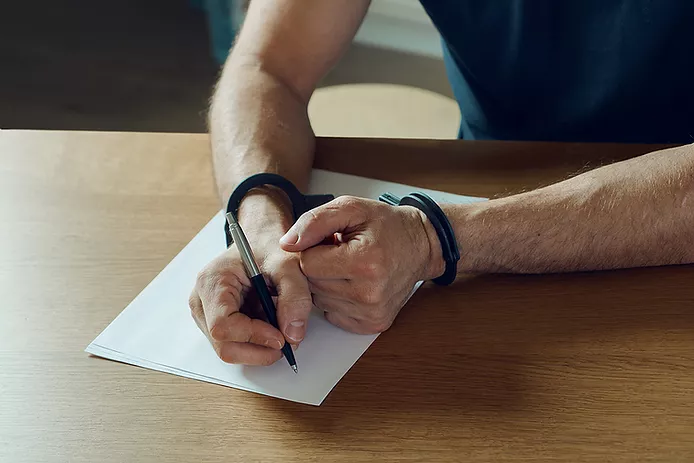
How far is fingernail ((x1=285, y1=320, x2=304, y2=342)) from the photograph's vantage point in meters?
0.76

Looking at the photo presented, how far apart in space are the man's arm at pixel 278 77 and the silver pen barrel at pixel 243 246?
0.66 ft

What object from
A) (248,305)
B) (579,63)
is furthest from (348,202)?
(579,63)

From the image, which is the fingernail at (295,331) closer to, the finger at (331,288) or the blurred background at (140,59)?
the finger at (331,288)

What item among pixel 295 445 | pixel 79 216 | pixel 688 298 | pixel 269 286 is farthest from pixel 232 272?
pixel 688 298

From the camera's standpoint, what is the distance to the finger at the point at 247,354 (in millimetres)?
753

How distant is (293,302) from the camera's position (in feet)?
2.55

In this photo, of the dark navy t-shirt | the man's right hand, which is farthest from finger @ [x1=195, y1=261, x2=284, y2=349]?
the dark navy t-shirt

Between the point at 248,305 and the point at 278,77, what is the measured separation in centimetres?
47

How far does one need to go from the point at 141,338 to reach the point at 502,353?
0.36m

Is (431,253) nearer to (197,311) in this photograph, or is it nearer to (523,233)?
(523,233)

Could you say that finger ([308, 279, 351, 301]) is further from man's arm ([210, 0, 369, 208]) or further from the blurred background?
the blurred background

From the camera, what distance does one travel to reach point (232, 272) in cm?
80

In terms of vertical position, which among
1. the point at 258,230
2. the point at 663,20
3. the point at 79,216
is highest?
the point at 663,20

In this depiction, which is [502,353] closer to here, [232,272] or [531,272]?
[531,272]
